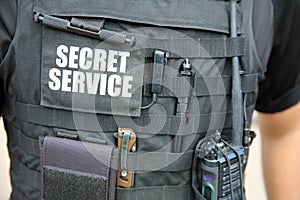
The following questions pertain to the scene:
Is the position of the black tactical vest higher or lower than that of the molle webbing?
higher

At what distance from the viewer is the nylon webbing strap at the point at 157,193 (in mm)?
771

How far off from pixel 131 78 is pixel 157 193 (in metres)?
0.22

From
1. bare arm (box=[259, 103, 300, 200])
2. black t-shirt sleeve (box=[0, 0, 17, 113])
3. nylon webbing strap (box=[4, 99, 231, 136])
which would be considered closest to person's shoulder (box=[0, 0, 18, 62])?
black t-shirt sleeve (box=[0, 0, 17, 113])

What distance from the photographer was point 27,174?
2.71 ft

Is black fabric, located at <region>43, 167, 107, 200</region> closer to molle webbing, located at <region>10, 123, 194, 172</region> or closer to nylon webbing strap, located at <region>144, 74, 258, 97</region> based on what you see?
molle webbing, located at <region>10, 123, 194, 172</region>

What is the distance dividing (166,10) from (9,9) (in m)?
0.27

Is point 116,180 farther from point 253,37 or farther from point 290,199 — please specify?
point 290,199

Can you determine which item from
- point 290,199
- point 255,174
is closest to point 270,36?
point 290,199

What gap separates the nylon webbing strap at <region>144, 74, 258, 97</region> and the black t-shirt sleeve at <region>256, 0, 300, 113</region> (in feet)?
0.57

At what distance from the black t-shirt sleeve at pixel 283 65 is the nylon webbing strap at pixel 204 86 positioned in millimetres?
172

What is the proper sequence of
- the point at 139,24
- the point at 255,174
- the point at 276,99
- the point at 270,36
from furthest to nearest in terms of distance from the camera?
the point at 255,174
the point at 276,99
the point at 270,36
the point at 139,24

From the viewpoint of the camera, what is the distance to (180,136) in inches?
30.3

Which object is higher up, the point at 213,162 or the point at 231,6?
the point at 231,6

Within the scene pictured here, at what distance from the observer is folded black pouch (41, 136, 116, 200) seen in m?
0.75
